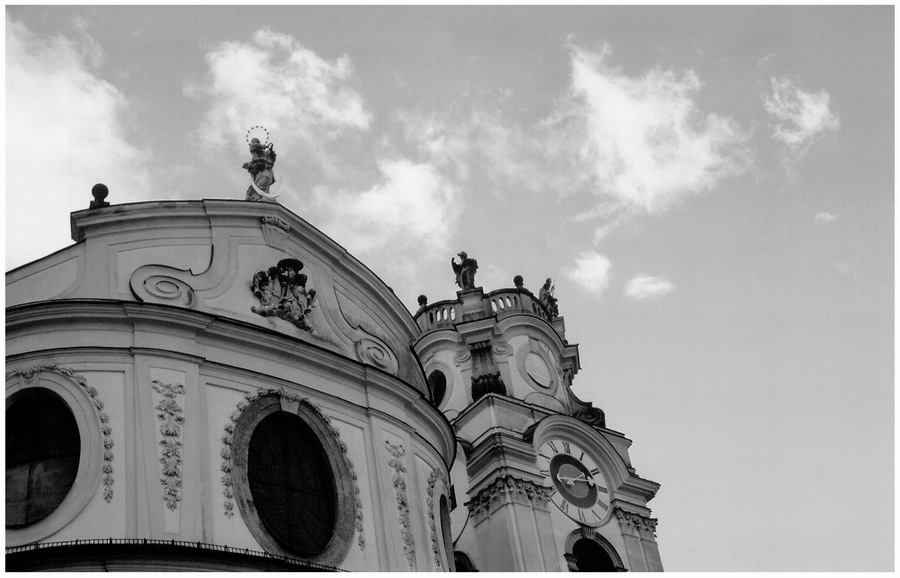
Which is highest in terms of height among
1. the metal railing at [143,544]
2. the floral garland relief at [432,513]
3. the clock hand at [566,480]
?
the clock hand at [566,480]

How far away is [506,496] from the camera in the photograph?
21.8 m

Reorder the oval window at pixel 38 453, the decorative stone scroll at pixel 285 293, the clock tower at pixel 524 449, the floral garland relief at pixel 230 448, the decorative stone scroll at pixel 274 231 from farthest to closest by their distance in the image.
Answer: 1. the clock tower at pixel 524 449
2. the decorative stone scroll at pixel 274 231
3. the decorative stone scroll at pixel 285 293
4. the floral garland relief at pixel 230 448
5. the oval window at pixel 38 453

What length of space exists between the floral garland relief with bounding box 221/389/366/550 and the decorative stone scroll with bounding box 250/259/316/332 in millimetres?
1342

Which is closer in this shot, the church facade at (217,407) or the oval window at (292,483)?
the church facade at (217,407)

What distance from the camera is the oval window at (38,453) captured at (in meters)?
13.4

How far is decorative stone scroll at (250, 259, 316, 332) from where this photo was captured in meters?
16.7

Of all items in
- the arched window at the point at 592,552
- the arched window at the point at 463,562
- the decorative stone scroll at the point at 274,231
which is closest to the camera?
the decorative stone scroll at the point at 274,231

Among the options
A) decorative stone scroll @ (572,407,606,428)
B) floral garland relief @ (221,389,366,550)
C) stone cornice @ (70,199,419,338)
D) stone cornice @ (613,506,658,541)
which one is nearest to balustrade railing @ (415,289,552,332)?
decorative stone scroll @ (572,407,606,428)

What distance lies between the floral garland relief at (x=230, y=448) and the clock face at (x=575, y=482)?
7576mm

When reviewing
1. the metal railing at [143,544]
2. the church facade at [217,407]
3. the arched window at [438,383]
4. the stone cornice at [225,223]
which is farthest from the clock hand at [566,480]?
the metal railing at [143,544]

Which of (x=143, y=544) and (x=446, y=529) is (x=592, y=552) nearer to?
(x=446, y=529)

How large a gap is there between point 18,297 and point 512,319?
40.0 feet

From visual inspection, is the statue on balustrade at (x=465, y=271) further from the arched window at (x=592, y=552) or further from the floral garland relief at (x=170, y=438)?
the floral garland relief at (x=170, y=438)

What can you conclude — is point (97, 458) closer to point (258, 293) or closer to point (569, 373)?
point (258, 293)
